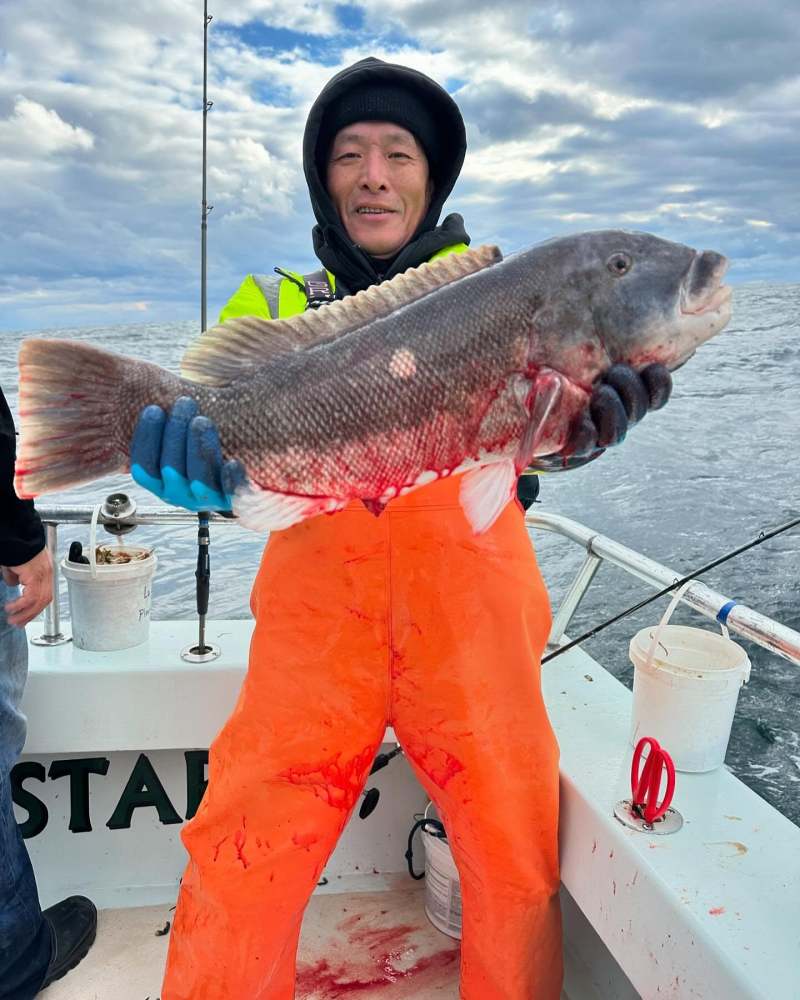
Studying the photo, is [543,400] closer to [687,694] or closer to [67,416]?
[67,416]

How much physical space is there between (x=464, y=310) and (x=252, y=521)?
754mm

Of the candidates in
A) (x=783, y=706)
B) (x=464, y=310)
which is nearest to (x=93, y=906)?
(x=464, y=310)

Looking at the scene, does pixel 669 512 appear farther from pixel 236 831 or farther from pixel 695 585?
pixel 236 831

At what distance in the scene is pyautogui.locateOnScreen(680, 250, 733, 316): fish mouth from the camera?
197 cm

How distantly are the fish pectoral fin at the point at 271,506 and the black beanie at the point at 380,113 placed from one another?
1600 millimetres

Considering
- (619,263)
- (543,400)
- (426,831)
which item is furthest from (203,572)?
(619,263)

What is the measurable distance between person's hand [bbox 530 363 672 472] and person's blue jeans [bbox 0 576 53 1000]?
2.03 m

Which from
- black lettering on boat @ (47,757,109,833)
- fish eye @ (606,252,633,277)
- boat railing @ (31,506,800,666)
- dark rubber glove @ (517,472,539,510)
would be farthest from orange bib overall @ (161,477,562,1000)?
black lettering on boat @ (47,757,109,833)

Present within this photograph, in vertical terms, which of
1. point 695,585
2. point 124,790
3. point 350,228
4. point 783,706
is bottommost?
point 783,706

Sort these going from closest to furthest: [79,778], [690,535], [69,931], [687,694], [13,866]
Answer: [687,694]
[13,866]
[69,931]
[79,778]
[690,535]

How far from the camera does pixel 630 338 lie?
1989 mm

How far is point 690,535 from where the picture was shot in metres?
11.4

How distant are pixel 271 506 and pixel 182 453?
256 millimetres

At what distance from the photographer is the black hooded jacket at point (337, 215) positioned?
2.94 metres
